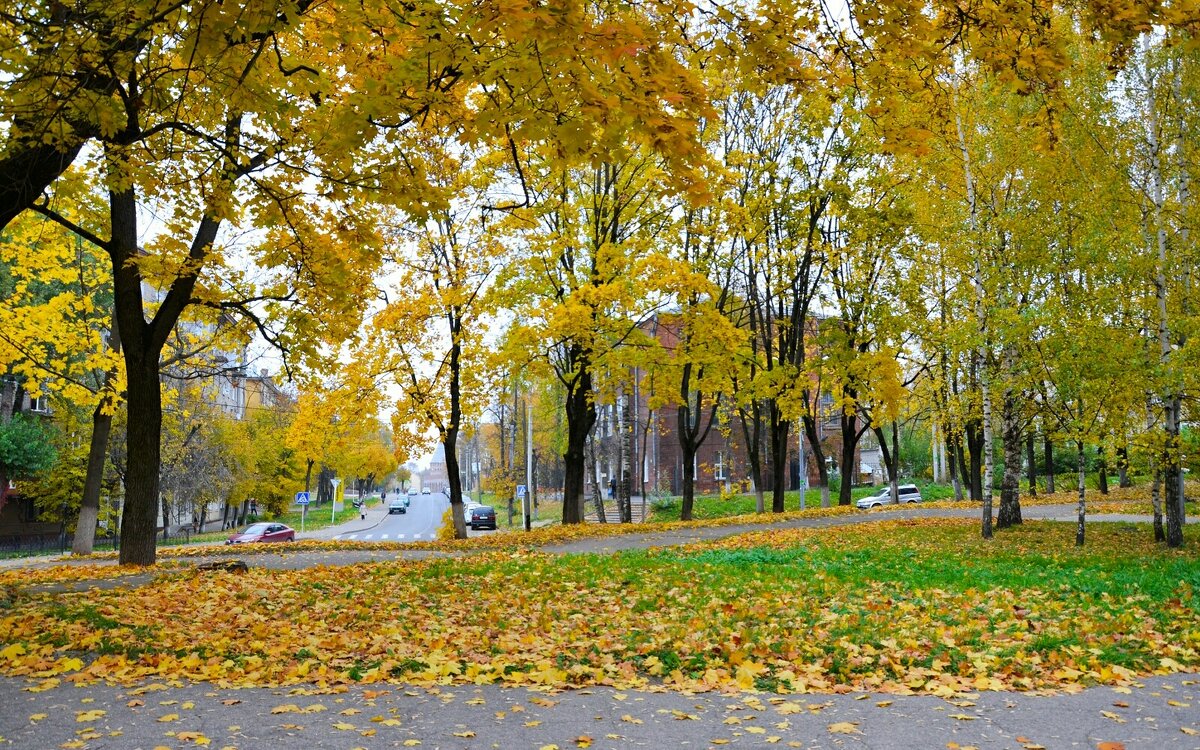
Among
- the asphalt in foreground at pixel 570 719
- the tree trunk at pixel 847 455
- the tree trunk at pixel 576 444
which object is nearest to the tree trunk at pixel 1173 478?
the asphalt in foreground at pixel 570 719

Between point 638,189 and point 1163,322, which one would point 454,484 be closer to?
point 638,189

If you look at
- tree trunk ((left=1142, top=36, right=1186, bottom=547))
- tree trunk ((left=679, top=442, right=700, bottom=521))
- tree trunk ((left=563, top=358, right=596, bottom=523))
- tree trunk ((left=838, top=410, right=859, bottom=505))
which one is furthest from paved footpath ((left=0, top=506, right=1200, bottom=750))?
tree trunk ((left=838, top=410, right=859, bottom=505))

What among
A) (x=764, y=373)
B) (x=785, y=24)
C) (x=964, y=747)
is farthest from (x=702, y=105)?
(x=764, y=373)

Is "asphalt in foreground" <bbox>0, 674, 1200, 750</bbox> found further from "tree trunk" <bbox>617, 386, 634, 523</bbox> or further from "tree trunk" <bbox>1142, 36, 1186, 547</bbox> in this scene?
"tree trunk" <bbox>617, 386, 634, 523</bbox>

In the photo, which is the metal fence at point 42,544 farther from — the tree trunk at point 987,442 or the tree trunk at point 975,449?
the tree trunk at point 975,449

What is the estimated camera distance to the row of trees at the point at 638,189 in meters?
4.96

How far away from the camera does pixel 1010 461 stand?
63.1 ft

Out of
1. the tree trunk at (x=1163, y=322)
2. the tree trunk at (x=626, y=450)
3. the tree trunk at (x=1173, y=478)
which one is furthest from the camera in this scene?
the tree trunk at (x=626, y=450)

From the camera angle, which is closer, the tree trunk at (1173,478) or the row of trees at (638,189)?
the row of trees at (638,189)

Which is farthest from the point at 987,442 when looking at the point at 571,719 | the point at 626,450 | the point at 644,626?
the point at 626,450

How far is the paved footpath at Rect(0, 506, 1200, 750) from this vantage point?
4.24 metres

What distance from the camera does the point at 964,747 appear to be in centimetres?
417

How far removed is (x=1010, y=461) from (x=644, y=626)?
15.1 m

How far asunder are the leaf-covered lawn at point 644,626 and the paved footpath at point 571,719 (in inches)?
12.7
